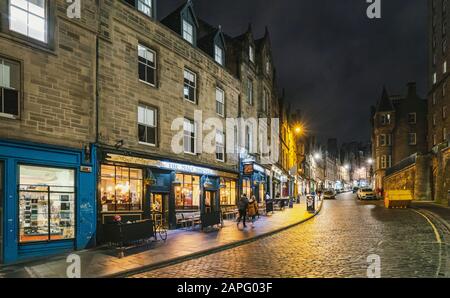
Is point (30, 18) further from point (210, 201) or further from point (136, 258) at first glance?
point (210, 201)

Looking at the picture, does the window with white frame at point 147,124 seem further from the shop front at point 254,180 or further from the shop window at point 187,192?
the shop front at point 254,180

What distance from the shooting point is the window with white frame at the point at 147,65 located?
16.8 metres

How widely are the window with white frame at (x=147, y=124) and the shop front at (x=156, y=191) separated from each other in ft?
3.63

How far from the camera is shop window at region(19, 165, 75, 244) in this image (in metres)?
11.3

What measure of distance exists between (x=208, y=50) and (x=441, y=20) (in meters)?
34.3

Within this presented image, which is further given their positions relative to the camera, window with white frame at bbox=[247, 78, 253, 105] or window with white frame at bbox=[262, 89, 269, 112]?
window with white frame at bbox=[262, 89, 269, 112]

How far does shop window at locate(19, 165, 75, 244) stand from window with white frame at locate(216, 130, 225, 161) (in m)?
12.0

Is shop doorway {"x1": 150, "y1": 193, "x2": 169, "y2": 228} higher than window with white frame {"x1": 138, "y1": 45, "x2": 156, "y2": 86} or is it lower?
lower

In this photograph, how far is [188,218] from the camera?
1842 cm

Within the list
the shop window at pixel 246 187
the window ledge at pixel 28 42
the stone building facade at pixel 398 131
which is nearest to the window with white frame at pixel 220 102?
the shop window at pixel 246 187

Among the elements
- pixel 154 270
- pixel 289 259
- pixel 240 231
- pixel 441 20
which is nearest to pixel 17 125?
pixel 154 270

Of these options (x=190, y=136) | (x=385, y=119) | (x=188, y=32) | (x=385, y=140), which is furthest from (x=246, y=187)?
(x=385, y=119)

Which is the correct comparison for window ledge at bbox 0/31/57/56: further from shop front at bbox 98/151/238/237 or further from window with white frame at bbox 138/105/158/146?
window with white frame at bbox 138/105/158/146

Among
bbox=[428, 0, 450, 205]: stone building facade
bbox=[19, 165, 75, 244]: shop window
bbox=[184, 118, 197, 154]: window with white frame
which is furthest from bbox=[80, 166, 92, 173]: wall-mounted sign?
bbox=[428, 0, 450, 205]: stone building facade
